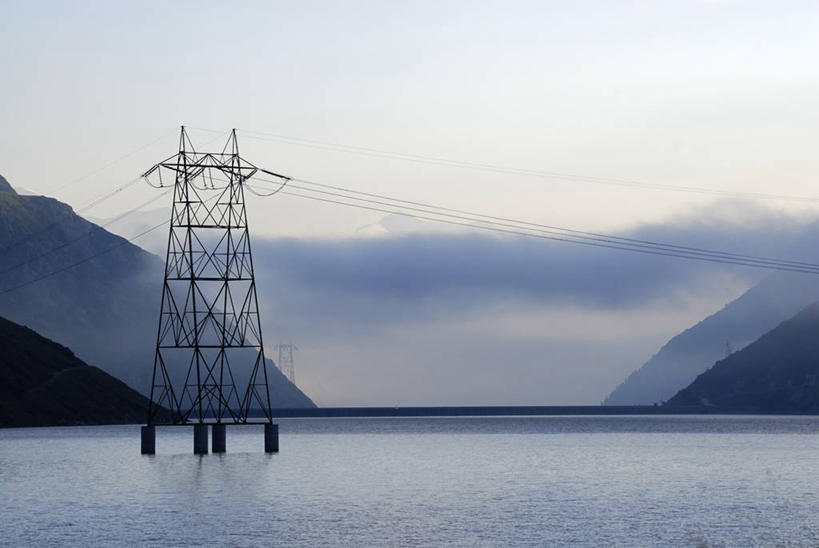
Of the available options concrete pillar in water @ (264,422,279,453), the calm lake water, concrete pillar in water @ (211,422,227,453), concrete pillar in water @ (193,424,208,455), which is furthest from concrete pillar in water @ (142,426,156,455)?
concrete pillar in water @ (264,422,279,453)

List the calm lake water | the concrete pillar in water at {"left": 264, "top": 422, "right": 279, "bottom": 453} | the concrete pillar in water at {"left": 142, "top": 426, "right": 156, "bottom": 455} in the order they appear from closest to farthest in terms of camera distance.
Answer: the calm lake water
the concrete pillar in water at {"left": 142, "top": 426, "right": 156, "bottom": 455}
the concrete pillar in water at {"left": 264, "top": 422, "right": 279, "bottom": 453}

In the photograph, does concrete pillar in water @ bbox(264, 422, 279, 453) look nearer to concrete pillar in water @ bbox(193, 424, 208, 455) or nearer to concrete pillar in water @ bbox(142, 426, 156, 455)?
concrete pillar in water @ bbox(193, 424, 208, 455)

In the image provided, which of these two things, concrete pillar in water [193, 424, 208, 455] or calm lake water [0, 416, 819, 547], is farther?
concrete pillar in water [193, 424, 208, 455]

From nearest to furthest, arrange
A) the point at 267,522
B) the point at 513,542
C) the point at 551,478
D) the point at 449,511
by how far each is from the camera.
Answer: the point at 513,542
the point at 267,522
the point at 449,511
the point at 551,478

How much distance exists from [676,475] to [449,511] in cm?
4135

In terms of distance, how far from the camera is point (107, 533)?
58531mm

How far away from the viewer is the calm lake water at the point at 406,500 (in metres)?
57.4

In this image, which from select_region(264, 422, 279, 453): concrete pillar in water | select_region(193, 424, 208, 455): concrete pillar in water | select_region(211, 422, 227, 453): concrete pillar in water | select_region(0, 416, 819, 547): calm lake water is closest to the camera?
select_region(0, 416, 819, 547): calm lake water

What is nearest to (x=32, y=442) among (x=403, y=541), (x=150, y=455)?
(x=150, y=455)

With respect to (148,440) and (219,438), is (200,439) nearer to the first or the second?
(219,438)

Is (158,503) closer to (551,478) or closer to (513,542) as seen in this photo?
(513,542)

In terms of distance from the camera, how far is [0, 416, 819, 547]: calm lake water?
188 ft

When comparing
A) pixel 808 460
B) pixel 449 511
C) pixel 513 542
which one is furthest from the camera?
pixel 808 460

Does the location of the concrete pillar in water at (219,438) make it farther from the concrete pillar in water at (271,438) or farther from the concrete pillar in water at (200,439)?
the concrete pillar in water at (271,438)
